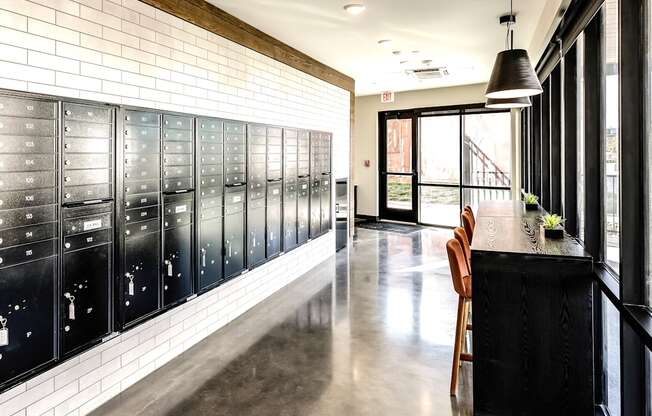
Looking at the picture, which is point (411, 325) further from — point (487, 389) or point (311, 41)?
point (311, 41)

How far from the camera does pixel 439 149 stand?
9.55 meters

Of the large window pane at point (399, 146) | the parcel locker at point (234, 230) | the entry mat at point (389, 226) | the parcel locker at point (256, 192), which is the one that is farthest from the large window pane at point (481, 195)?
the parcel locker at point (234, 230)

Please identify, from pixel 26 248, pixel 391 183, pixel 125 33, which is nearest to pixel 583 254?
pixel 26 248

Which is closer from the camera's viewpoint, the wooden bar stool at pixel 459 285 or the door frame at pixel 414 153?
the wooden bar stool at pixel 459 285

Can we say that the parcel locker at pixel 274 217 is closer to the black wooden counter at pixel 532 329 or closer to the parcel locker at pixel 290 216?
the parcel locker at pixel 290 216

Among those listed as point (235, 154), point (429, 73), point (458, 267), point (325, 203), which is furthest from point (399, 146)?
point (458, 267)

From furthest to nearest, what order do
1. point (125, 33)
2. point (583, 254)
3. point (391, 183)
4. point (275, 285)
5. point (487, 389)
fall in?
1. point (391, 183)
2. point (275, 285)
3. point (125, 33)
4. point (487, 389)
5. point (583, 254)

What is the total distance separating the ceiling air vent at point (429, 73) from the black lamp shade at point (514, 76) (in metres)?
4.17

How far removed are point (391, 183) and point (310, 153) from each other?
15.5 ft

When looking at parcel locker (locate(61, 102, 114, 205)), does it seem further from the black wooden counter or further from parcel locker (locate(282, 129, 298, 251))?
parcel locker (locate(282, 129, 298, 251))

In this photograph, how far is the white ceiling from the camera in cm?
399

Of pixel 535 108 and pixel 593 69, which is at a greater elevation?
pixel 535 108

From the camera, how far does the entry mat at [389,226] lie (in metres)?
9.20

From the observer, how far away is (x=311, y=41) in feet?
16.9
